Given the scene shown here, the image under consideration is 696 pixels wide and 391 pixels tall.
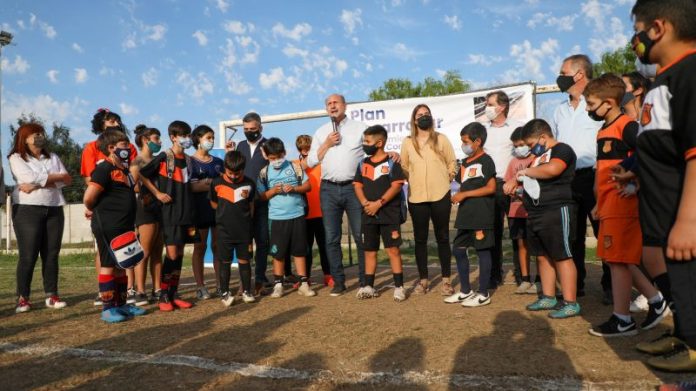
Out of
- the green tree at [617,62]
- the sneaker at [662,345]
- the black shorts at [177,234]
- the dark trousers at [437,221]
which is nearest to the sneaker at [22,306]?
the black shorts at [177,234]

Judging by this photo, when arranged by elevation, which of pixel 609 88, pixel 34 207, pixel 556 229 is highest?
pixel 609 88

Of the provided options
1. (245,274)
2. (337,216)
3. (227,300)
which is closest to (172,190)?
(245,274)

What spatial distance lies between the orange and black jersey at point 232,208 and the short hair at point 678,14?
14.1ft

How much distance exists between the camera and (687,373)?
9.35 feet

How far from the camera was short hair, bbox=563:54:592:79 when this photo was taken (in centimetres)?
531

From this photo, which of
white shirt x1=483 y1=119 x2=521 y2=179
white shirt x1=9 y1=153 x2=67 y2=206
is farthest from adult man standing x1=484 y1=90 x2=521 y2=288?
white shirt x1=9 y1=153 x2=67 y2=206

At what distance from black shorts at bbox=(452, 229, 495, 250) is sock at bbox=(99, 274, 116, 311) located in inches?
133

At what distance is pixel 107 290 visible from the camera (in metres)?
4.96

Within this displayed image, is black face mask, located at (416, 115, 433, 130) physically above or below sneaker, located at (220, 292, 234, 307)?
above

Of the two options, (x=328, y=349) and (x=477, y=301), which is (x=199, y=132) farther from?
(x=477, y=301)

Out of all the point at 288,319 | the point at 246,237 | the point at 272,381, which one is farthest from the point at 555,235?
the point at 246,237

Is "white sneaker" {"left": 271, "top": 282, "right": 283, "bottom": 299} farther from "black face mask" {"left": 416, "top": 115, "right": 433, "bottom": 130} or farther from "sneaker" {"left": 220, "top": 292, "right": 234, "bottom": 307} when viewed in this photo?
"black face mask" {"left": 416, "top": 115, "right": 433, "bottom": 130}

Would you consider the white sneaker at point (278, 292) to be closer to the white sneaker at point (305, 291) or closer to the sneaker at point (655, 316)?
the white sneaker at point (305, 291)

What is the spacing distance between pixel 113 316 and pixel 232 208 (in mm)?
1590
